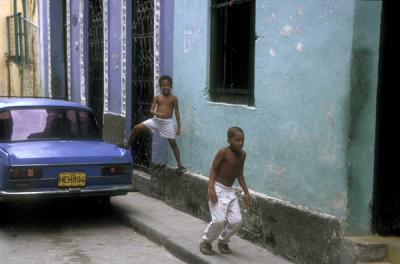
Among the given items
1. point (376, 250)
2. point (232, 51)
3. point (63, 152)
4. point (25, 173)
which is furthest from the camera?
point (63, 152)

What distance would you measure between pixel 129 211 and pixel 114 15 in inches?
173

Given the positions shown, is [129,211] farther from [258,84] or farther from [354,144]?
[354,144]

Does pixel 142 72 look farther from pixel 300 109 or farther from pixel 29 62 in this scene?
pixel 29 62

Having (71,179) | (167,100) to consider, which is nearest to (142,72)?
(167,100)

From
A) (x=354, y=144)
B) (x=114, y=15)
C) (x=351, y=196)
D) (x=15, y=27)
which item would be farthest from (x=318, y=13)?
(x=15, y=27)

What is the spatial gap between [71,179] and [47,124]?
1201mm

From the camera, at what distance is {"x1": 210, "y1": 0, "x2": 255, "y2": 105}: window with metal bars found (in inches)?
265

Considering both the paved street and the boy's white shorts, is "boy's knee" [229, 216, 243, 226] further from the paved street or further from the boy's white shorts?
the boy's white shorts

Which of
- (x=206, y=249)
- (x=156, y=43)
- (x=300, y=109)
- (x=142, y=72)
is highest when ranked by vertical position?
(x=156, y=43)

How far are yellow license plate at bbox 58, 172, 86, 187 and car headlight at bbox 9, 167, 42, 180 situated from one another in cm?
27

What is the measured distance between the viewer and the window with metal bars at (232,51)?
673cm

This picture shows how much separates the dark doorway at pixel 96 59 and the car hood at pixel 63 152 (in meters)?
4.48

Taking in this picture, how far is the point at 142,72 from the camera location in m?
10.1

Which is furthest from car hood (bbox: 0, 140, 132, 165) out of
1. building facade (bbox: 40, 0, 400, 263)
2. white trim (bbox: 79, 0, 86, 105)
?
white trim (bbox: 79, 0, 86, 105)
